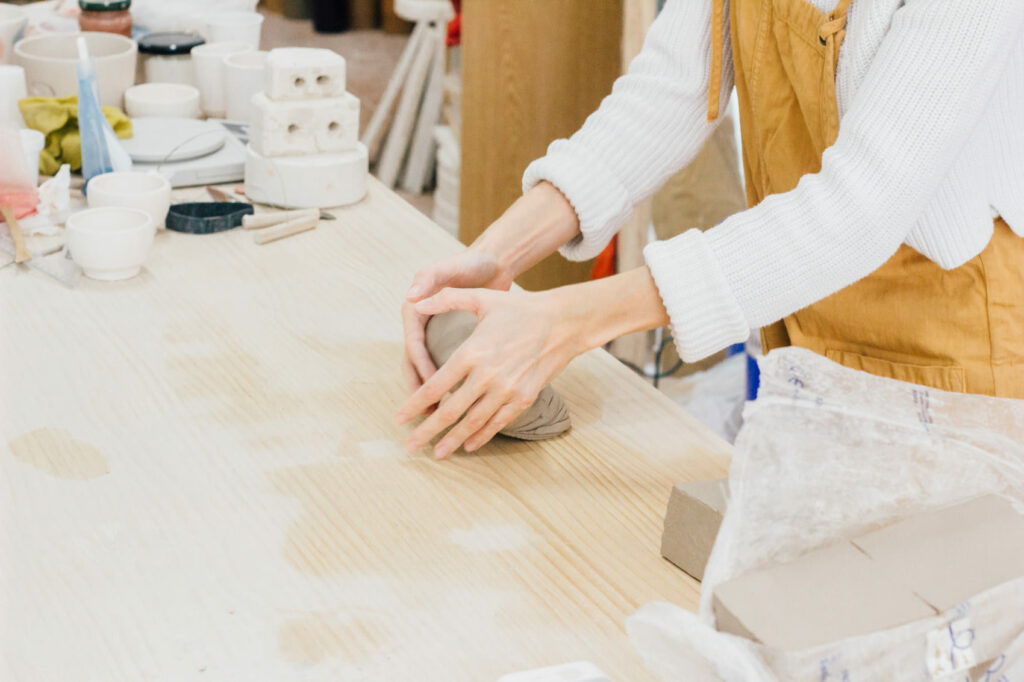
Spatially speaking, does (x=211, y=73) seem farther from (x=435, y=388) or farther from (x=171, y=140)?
(x=435, y=388)

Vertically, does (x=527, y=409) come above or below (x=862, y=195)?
below

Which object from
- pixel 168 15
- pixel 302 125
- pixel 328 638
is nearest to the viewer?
pixel 328 638

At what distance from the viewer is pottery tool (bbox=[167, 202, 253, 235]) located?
5.30 ft

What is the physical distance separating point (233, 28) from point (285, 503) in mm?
1564

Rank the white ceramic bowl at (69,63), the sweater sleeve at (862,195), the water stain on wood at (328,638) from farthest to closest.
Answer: the white ceramic bowl at (69,63) < the sweater sleeve at (862,195) < the water stain on wood at (328,638)

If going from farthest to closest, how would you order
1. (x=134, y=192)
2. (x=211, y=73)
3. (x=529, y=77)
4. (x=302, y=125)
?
(x=529, y=77), (x=211, y=73), (x=302, y=125), (x=134, y=192)

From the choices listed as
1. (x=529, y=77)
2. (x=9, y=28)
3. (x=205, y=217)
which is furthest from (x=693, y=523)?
(x=529, y=77)

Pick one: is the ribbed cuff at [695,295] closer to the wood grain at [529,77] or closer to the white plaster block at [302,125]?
the white plaster block at [302,125]

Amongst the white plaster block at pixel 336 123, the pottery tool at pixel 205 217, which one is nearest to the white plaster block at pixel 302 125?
the white plaster block at pixel 336 123

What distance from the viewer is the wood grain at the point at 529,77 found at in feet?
9.27

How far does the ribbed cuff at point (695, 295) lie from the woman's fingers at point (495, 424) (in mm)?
180

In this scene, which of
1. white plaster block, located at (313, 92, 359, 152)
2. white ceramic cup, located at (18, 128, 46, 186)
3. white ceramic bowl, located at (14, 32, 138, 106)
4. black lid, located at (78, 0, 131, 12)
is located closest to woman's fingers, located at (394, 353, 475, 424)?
white plaster block, located at (313, 92, 359, 152)

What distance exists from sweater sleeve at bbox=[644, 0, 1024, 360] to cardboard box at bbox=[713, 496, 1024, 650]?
29 centimetres

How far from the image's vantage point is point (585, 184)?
134 cm
